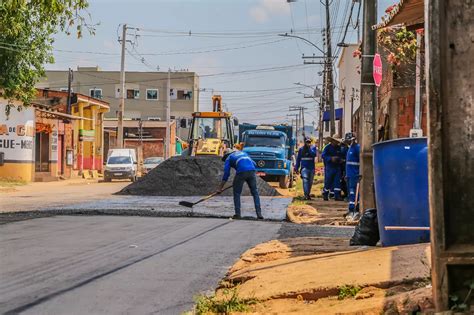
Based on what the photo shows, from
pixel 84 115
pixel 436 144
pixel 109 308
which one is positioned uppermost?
pixel 84 115

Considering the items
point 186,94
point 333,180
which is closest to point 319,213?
point 333,180

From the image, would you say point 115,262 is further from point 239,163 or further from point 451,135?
point 239,163

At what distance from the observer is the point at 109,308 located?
625 cm

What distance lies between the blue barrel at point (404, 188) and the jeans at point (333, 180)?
37.5 ft

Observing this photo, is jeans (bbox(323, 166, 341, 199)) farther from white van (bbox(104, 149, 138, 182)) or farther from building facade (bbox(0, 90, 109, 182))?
white van (bbox(104, 149, 138, 182))

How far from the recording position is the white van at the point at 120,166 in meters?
42.4

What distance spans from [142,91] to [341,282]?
85456 millimetres

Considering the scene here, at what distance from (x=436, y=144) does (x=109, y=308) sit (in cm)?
324

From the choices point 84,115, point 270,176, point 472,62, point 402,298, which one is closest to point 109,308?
point 402,298

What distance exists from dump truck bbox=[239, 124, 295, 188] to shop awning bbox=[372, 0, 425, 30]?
20534 mm

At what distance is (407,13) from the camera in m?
9.62

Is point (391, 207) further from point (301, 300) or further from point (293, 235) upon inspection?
point (293, 235)

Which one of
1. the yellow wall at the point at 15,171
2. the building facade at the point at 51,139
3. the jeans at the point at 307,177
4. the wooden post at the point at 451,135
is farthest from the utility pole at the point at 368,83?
A: the yellow wall at the point at 15,171

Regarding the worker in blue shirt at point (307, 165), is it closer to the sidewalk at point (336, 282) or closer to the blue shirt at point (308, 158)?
the blue shirt at point (308, 158)
